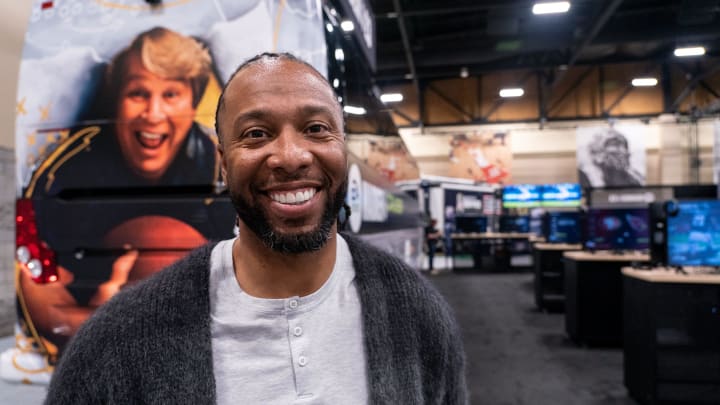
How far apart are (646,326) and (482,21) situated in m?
12.6

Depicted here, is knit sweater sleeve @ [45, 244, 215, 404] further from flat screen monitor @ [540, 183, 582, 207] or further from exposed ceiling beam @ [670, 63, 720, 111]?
exposed ceiling beam @ [670, 63, 720, 111]

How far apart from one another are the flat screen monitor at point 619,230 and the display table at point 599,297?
1.28 feet

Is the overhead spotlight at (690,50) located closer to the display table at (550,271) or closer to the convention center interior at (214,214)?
the convention center interior at (214,214)

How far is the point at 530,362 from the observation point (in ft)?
16.7

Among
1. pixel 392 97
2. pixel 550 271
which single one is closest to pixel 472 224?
pixel 392 97

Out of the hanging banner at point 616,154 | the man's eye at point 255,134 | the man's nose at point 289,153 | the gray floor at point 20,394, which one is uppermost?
the hanging banner at point 616,154

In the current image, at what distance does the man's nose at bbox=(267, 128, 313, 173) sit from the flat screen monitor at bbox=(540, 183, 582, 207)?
15673 mm

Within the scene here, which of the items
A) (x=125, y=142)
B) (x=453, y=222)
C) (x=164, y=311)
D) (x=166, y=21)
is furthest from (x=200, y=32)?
(x=453, y=222)

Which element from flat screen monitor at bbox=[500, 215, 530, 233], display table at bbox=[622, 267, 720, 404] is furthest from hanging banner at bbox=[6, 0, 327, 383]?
flat screen monitor at bbox=[500, 215, 530, 233]

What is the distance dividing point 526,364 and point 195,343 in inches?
182

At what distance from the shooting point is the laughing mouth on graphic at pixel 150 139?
8.12ft

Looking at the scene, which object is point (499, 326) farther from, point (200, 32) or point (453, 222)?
point (453, 222)

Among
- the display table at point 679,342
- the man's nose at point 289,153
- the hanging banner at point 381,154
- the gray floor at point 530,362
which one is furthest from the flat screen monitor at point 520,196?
the man's nose at point 289,153

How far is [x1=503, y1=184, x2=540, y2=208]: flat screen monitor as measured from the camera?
15.7 m
